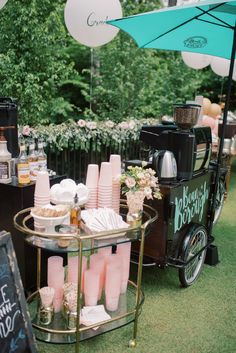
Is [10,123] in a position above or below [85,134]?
above

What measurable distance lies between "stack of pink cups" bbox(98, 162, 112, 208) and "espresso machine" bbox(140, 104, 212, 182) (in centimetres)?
45

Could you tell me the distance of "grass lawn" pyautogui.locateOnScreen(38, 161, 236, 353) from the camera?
6.34 feet

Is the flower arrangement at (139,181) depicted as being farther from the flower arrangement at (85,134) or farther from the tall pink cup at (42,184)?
the flower arrangement at (85,134)

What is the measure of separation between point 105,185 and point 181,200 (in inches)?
24.8

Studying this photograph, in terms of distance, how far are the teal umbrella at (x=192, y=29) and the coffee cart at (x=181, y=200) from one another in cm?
28

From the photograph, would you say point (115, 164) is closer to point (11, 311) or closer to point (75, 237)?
point (75, 237)

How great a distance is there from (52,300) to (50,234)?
49 centimetres

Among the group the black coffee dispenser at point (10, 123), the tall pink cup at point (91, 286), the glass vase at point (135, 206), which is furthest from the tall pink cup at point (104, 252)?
the black coffee dispenser at point (10, 123)

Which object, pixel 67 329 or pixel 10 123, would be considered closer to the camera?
pixel 67 329

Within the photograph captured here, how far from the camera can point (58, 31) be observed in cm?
605

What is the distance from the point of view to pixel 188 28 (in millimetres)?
3043

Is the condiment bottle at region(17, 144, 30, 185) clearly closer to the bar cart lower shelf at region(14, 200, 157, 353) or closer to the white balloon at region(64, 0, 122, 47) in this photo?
the bar cart lower shelf at region(14, 200, 157, 353)

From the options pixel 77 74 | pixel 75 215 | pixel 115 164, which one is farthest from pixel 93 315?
pixel 77 74

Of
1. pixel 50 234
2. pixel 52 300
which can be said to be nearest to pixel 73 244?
pixel 50 234
